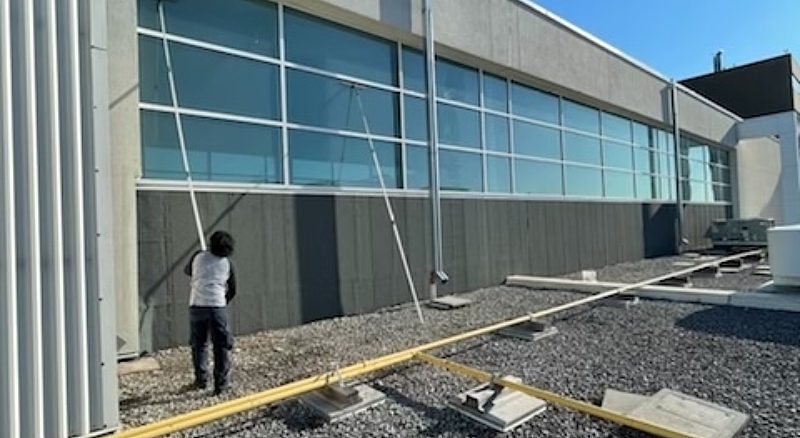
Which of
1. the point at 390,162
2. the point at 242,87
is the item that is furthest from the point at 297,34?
the point at 390,162

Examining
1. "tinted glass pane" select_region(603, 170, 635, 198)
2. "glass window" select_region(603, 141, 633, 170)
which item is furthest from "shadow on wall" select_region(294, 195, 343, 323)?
"glass window" select_region(603, 141, 633, 170)

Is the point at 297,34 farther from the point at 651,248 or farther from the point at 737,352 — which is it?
the point at 651,248

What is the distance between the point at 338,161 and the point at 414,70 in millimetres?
2562

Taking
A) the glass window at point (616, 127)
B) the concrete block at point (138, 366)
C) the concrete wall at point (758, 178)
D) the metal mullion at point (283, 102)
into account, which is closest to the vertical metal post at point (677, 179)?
the glass window at point (616, 127)

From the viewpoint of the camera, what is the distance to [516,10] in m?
10.5

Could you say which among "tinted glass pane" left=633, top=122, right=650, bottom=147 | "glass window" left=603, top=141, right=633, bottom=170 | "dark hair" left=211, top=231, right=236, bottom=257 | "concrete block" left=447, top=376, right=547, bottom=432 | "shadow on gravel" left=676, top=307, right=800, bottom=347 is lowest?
"shadow on gravel" left=676, top=307, right=800, bottom=347

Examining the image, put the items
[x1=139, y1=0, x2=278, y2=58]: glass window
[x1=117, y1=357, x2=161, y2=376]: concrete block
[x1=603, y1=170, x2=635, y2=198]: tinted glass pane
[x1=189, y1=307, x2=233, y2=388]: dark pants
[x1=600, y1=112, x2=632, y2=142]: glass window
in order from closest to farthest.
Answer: [x1=189, y1=307, x2=233, y2=388]: dark pants → [x1=117, y1=357, x2=161, y2=376]: concrete block → [x1=139, y1=0, x2=278, y2=58]: glass window → [x1=603, y1=170, x2=635, y2=198]: tinted glass pane → [x1=600, y1=112, x2=632, y2=142]: glass window

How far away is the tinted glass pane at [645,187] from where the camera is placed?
48.0 ft

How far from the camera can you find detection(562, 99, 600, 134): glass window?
1223cm

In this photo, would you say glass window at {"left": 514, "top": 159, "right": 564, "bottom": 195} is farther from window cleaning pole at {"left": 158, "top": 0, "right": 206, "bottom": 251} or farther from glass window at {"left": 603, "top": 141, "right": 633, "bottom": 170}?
window cleaning pole at {"left": 158, "top": 0, "right": 206, "bottom": 251}

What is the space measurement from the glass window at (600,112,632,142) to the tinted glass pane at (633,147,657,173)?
589 mm

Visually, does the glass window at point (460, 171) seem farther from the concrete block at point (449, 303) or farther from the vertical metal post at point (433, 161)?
the concrete block at point (449, 303)

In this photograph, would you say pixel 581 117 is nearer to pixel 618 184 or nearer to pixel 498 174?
pixel 618 184

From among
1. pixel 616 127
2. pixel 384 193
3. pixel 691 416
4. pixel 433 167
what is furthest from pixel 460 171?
pixel 616 127
